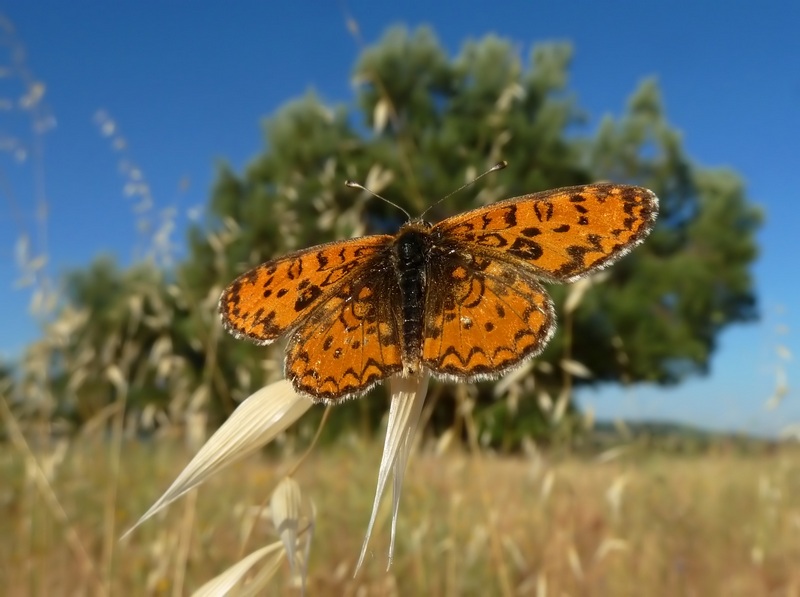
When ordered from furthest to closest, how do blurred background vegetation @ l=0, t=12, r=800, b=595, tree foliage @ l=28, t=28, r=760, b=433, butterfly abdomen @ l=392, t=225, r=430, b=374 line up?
tree foliage @ l=28, t=28, r=760, b=433 → blurred background vegetation @ l=0, t=12, r=800, b=595 → butterfly abdomen @ l=392, t=225, r=430, b=374

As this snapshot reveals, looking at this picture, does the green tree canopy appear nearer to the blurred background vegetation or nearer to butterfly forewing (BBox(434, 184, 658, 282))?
the blurred background vegetation

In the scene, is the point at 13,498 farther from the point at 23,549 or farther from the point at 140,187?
the point at 140,187

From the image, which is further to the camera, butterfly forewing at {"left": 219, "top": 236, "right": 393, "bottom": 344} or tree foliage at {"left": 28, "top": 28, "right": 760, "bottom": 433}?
tree foliage at {"left": 28, "top": 28, "right": 760, "bottom": 433}

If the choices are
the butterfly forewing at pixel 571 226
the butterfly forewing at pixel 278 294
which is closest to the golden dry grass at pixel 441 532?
the butterfly forewing at pixel 278 294

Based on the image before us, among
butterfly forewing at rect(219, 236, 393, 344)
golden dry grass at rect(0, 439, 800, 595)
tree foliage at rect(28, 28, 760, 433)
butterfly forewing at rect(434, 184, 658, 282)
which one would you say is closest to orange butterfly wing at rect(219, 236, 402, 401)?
butterfly forewing at rect(219, 236, 393, 344)

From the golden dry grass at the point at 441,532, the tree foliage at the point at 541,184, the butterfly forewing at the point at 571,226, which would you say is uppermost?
the tree foliage at the point at 541,184

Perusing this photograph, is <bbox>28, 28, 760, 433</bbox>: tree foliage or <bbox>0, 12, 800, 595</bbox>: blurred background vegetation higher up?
<bbox>28, 28, 760, 433</bbox>: tree foliage

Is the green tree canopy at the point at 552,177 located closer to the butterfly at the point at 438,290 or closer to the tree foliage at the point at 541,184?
the tree foliage at the point at 541,184

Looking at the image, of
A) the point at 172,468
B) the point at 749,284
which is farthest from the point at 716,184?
the point at 172,468
